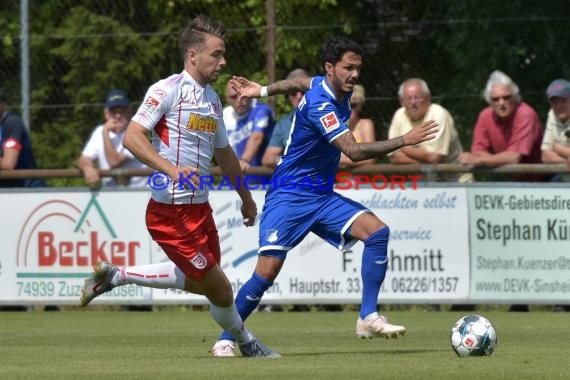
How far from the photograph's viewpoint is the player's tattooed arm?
30.6ft

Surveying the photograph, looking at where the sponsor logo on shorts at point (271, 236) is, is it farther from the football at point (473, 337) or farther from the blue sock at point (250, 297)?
the football at point (473, 337)

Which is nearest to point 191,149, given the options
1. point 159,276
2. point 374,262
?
point 159,276

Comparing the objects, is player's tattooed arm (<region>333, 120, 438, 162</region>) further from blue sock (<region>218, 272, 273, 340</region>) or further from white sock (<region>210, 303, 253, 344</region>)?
white sock (<region>210, 303, 253, 344</region>)

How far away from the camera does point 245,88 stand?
10.8m

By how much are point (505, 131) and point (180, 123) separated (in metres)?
5.76

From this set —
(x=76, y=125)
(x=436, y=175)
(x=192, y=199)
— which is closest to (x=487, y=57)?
(x=436, y=175)

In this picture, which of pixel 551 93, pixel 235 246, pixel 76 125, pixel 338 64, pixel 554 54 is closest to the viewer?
pixel 338 64

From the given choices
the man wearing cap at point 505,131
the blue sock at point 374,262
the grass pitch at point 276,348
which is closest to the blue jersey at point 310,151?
the blue sock at point 374,262

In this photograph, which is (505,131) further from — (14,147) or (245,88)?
(14,147)

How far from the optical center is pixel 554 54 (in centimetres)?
1675

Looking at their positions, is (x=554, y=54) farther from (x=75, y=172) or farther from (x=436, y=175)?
(x=75, y=172)

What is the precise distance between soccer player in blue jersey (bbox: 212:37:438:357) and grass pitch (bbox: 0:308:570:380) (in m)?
0.49

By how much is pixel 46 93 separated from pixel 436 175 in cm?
540

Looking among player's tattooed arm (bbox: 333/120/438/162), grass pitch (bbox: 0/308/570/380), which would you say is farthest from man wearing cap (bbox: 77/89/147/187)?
player's tattooed arm (bbox: 333/120/438/162)
